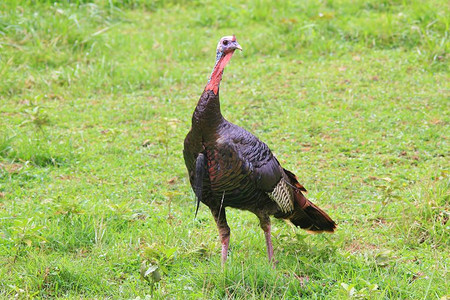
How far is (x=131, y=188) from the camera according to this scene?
554 centimetres

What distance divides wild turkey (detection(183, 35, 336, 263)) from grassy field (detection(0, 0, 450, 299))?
352 mm

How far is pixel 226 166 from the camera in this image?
385 cm

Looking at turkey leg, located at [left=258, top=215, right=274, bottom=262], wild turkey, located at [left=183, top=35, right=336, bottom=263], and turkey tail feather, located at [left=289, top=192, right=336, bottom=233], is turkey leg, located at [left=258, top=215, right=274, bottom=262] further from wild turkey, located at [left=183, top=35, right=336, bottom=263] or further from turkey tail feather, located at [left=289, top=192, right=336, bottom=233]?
turkey tail feather, located at [left=289, top=192, right=336, bottom=233]

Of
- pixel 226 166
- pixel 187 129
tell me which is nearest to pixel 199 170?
pixel 226 166

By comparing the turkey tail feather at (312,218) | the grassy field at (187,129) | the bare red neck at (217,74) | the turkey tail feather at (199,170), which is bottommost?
the grassy field at (187,129)

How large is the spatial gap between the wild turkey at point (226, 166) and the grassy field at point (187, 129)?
0.35m

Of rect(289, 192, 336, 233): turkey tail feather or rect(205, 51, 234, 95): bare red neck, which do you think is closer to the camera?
rect(205, 51, 234, 95): bare red neck

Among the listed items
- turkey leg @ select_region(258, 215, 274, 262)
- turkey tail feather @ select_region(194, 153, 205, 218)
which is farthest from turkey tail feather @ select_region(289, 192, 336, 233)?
turkey tail feather @ select_region(194, 153, 205, 218)

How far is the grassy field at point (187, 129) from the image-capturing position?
404 cm

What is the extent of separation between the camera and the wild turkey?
152 inches

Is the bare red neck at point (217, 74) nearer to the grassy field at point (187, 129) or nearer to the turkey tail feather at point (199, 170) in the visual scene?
the turkey tail feather at point (199, 170)

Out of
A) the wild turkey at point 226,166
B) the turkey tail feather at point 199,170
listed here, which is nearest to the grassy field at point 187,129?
the wild turkey at point 226,166

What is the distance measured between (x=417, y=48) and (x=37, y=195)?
5535mm

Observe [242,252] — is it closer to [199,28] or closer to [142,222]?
[142,222]
